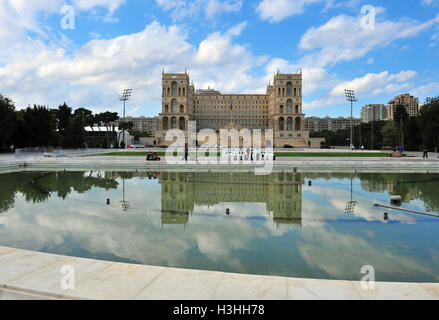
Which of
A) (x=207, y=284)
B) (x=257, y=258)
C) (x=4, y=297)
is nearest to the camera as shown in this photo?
(x=4, y=297)

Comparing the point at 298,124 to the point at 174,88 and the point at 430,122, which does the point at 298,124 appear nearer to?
the point at 174,88

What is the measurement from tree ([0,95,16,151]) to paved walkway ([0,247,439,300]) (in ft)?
150

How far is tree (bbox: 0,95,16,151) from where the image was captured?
135 feet

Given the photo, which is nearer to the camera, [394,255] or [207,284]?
[207,284]

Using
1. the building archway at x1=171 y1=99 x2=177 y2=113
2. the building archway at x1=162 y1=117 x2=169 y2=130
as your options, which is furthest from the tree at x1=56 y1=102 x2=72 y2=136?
the building archway at x1=171 y1=99 x2=177 y2=113

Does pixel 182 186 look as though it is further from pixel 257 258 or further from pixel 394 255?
pixel 394 255

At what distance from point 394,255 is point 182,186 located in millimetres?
10004

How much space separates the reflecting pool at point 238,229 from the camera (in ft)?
18.4

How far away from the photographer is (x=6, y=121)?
4150cm

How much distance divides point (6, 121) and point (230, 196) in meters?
42.7

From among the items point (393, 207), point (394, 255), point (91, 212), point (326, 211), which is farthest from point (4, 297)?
point (393, 207)

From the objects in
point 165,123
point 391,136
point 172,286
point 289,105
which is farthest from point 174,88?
point 172,286
